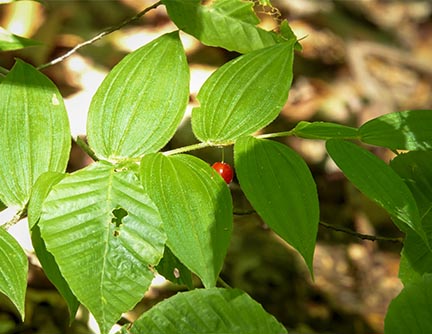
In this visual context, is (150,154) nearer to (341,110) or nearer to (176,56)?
(176,56)

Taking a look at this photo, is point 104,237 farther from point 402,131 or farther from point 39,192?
point 402,131

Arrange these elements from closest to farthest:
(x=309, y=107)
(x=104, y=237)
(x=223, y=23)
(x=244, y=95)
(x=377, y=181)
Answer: (x=104, y=237) < (x=377, y=181) < (x=244, y=95) < (x=223, y=23) < (x=309, y=107)

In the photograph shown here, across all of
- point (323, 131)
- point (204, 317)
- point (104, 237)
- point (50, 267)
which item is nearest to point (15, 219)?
point (50, 267)

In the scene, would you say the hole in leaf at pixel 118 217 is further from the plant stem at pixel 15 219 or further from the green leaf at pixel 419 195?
the green leaf at pixel 419 195

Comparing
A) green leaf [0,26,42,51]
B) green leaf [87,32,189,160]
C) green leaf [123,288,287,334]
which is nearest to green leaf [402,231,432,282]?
green leaf [123,288,287,334]

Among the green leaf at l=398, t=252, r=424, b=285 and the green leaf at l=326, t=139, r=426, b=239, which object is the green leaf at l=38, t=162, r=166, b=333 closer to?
the green leaf at l=326, t=139, r=426, b=239

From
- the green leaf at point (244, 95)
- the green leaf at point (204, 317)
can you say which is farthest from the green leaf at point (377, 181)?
the green leaf at point (204, 317)
